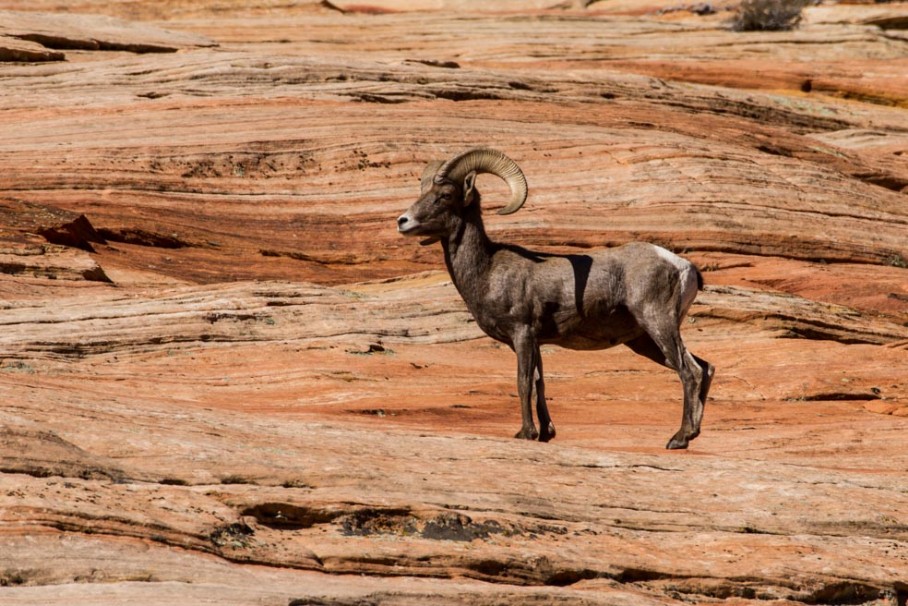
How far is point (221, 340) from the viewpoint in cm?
1773

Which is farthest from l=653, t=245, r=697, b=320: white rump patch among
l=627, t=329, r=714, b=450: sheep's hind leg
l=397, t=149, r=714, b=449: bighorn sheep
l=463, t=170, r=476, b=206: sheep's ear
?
l=463, t=170, r=476, b=206: sheep's ear

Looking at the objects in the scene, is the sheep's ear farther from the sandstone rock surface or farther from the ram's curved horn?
the sandstone rock surface

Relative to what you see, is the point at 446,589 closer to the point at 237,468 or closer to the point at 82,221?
the point at 237,468

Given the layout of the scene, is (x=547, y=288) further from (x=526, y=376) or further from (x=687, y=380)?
(x=687, y=380)

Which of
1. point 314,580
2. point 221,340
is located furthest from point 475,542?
point 221,340

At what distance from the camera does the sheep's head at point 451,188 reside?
45.2 ft

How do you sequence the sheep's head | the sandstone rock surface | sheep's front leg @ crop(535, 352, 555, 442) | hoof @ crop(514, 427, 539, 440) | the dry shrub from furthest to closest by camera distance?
the dry shrub
the sheep's head
sheep's front leg @ crop(535, 352, 555, 442)
hoof @ crop(514, 427, 539, 440)
the sandstone rock surface

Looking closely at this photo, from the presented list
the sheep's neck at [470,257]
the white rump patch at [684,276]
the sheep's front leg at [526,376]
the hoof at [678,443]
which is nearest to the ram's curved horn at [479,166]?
the sheep's neck at [470,257]

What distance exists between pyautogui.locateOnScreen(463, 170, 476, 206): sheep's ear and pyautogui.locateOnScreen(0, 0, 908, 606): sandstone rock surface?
85.0 inches

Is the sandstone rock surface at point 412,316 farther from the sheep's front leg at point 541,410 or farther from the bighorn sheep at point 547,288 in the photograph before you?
the bighorn sheep at point 547,288

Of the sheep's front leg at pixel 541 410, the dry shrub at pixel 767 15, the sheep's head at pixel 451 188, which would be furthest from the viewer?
Result: the dry shrub at pixel 767 15

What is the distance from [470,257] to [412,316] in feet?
18.3

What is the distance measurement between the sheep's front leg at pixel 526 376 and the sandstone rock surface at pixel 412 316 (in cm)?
70

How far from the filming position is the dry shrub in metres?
38.8
